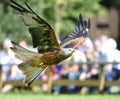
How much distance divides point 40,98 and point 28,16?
6495 millimetres

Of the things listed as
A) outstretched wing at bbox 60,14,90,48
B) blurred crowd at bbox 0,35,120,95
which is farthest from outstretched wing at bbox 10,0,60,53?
blurred crowd at bbox 0,35,120,95

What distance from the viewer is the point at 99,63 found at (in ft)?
52.8

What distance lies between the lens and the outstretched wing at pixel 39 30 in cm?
786

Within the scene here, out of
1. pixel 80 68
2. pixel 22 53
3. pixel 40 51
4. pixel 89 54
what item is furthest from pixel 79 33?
pixel 89 54

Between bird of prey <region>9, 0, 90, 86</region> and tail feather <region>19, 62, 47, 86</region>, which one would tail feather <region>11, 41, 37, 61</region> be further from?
tail feather <region>19, 62, 47, 86</region>

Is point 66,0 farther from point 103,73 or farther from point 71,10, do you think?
point 103,73

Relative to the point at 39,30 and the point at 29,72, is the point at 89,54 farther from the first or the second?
the point at 39,30

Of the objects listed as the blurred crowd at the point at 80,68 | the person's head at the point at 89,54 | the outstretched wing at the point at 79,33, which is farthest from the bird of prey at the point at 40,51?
the person's head at the point at 89,54

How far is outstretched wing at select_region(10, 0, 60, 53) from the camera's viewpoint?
786 centimetres

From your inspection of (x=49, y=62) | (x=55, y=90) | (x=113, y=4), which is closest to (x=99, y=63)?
(x=55, y=90)

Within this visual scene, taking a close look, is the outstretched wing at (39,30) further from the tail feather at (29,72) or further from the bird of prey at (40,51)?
the tail feather at (29,72)

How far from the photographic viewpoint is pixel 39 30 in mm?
8211

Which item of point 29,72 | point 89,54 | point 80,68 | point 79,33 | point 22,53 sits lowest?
point 80,68

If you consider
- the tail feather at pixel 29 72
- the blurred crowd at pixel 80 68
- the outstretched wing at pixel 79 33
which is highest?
the outstretched wing at pixel 79 33
